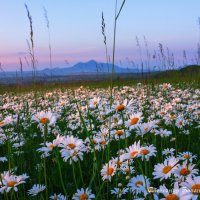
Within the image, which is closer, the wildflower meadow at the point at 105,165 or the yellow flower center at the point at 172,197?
the yellow flower center at the point at 172,197

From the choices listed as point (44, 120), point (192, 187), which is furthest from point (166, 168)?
point (44, 120)

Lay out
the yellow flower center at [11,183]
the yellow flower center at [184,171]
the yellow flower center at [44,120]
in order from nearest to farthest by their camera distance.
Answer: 1. the yellow flower center at [184,171]
2. the yellow flower center at [11,183]
3. the yellow flower center at [44,120]

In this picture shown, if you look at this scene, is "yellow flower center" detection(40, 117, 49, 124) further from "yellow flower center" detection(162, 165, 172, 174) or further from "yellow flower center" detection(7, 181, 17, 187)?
"yellow flower center" detection(162, 165, 172, 174)

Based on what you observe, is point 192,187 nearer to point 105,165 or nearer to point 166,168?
point 166,168

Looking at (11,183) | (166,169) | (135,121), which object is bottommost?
(11,183)

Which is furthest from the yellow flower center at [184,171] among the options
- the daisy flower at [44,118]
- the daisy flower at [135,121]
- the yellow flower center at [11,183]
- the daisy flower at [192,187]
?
the yellow flower center at [11,183]

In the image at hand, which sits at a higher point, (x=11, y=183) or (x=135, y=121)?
(x=135, y=121)

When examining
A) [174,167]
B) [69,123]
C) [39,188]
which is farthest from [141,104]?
[174,167]

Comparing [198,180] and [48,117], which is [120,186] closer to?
[48,117]

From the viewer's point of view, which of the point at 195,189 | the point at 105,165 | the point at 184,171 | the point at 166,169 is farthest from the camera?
the point at 105,165

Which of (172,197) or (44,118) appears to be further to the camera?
(44,118)

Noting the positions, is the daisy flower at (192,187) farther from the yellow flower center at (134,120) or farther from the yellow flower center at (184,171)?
the yellow flower center at (134,120)

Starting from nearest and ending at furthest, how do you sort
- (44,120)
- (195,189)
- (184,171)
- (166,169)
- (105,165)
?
(195,189)
(184,171)
(166,169)
(44,120)
(105,165)

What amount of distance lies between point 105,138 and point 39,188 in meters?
1.02
